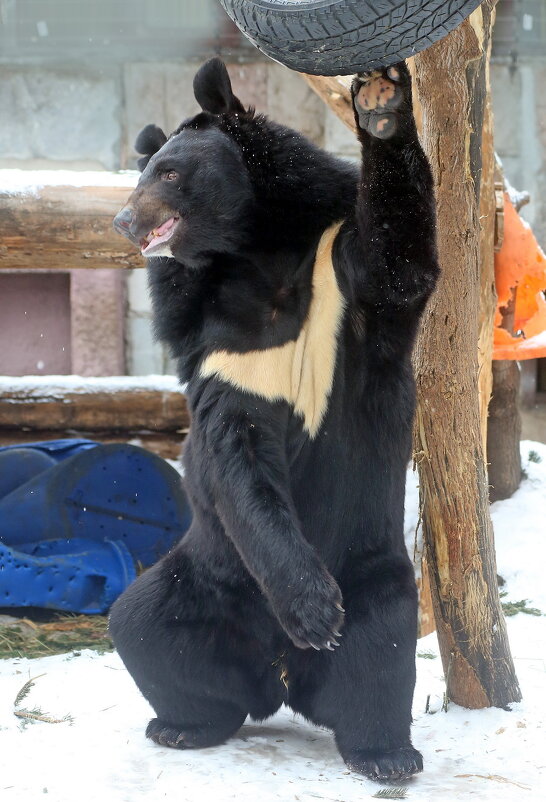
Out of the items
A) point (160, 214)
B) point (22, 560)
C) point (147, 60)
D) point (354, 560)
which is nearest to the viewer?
point (354, 560)

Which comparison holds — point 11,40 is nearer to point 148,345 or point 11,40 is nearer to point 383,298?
point 148,345

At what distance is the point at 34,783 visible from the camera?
8.73 feet

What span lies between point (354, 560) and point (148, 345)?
23.5 feet

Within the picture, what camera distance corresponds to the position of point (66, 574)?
495 centimetres

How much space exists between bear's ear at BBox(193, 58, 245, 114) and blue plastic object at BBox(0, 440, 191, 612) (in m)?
2.55

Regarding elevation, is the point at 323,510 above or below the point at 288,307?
below

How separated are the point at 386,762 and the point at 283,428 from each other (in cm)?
97

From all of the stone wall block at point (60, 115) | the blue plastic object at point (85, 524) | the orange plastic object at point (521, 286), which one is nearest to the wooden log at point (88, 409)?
the blue plastic object at point (85, 524)

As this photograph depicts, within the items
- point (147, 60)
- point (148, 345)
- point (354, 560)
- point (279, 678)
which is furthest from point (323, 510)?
point (147, 60)

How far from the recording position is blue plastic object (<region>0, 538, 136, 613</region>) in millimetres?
4844

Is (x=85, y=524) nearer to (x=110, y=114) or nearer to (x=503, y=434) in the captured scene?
(x=503, y=434)

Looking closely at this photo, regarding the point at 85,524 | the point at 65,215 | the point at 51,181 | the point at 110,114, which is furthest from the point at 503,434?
the point at 110,114

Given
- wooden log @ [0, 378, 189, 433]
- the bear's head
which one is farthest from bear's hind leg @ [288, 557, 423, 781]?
wooden log @ [0, 378, 189, 433]

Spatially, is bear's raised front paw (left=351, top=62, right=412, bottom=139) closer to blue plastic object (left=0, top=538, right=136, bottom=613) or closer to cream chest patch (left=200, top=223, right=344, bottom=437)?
cream chest patch (left=200, top=223, right=344, bottom=437)
